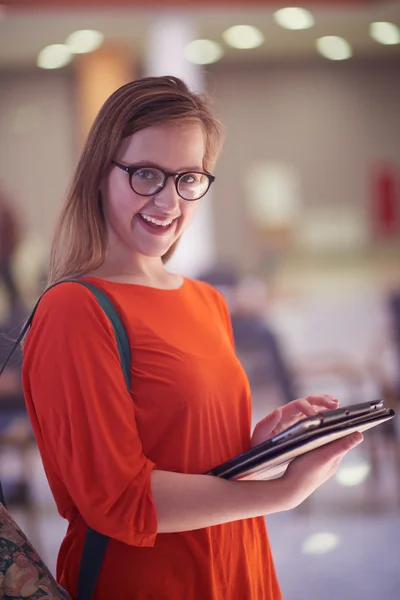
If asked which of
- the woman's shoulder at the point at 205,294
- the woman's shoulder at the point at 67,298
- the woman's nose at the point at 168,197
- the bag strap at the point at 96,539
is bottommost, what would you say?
the bag strap at the point at 96,539

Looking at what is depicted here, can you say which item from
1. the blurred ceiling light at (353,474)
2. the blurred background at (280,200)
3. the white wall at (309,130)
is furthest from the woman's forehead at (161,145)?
the white wall at (309,130)

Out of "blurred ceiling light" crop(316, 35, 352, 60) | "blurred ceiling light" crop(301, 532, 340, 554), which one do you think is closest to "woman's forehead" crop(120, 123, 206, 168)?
"blurred ceiling light" crop(301, 532, 340, 554)

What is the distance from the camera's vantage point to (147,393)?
1.04 m

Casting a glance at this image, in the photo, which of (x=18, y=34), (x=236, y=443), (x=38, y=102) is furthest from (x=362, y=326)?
(x=236, y=443)

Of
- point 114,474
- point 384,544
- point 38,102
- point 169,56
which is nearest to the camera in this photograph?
point 114,474

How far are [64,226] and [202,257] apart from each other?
7.74 metres

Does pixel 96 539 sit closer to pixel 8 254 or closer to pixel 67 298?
pixel 67 298

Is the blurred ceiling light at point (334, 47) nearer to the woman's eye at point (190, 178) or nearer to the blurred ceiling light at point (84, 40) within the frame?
the blurred ceiling light at point (84, 40)

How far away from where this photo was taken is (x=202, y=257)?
8.88m

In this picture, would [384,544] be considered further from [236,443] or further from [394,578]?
[236,443]

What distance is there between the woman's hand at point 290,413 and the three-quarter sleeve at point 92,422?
0.91 feet

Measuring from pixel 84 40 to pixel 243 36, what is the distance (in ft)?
8.28

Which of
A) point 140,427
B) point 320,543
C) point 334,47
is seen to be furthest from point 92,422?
point 334,47

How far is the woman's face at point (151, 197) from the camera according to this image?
1.08 m
